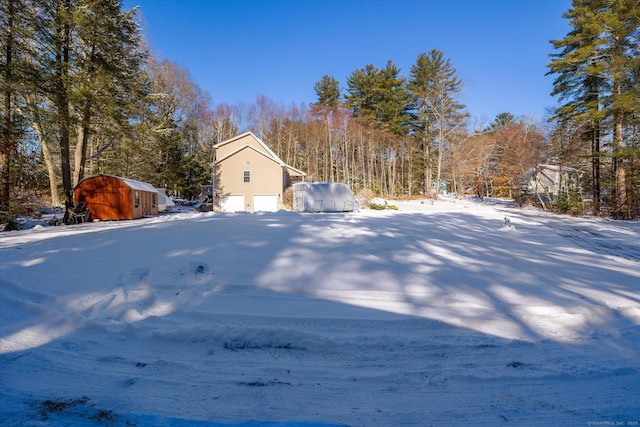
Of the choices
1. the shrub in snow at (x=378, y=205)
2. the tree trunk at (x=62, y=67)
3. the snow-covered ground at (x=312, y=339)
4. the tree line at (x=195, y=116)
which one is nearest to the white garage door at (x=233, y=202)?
the tree line at (x=195, y=116)

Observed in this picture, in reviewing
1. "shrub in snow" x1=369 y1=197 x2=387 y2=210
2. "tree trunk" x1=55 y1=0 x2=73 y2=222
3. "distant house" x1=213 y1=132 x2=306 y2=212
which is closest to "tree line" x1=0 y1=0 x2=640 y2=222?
"tree trunk" x1=55 y1=0 x2=73 y2=222

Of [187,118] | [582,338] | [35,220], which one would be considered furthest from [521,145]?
[187,118]

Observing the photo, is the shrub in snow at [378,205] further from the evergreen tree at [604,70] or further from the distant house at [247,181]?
the evergreen tree at [604,70]

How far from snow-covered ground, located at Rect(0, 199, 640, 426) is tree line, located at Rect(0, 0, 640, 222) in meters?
10.8

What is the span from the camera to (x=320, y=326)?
305 centimetres

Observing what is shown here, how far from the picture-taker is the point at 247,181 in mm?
22672

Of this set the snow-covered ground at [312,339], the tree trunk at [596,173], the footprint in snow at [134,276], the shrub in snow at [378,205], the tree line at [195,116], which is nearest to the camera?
the snow-covered ground at [312,339]

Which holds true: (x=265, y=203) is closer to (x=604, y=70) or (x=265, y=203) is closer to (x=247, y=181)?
(x=247, y=181)

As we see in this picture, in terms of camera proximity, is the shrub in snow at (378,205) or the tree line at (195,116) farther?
the shrub in snow at (378,205)

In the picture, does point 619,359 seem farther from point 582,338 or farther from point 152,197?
point 152,197

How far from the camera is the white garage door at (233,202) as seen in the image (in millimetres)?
22531

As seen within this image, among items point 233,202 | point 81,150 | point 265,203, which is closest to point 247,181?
point 233,202

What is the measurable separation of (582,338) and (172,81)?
33.4 meters

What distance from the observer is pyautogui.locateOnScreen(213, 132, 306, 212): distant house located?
74.0ft
